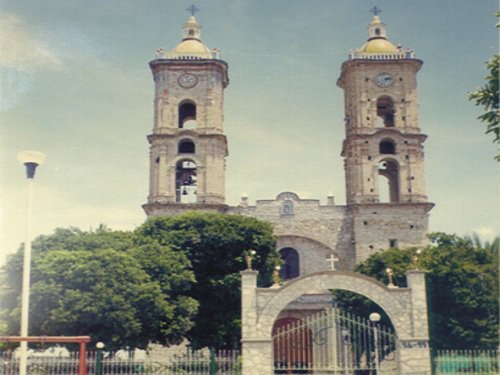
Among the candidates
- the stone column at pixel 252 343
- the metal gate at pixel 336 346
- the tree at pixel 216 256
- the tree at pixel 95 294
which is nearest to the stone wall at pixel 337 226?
the tree at pixel 216 256

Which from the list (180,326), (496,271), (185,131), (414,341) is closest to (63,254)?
(180,326)

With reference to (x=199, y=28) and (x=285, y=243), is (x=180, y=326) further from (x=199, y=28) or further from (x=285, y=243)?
(x=199, y=28)

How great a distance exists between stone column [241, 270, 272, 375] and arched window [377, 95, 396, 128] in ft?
87.7

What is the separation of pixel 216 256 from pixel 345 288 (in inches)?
640

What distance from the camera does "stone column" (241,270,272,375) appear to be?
20.7 metres

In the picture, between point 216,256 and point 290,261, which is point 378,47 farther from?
point 216,256

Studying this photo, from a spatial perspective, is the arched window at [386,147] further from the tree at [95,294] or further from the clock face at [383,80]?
the tree at [95,294]

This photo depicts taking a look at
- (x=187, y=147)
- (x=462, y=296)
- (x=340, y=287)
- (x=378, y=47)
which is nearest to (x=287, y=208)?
(x=187, y=147)

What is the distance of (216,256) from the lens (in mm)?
36656

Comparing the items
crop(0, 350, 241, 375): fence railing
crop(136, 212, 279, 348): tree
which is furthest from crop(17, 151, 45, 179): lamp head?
crop(136, 212, 279, 348): tree

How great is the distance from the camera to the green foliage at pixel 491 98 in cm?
1484

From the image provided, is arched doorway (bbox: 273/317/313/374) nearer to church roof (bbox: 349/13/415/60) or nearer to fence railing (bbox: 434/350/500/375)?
fence railing (bbox: 434/350/500/375)

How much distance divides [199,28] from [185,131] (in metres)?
8.60

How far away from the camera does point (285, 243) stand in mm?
43094
